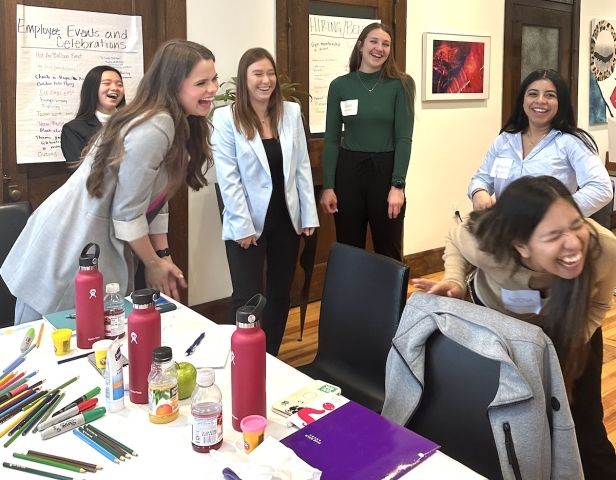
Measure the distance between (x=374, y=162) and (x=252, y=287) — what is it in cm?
90

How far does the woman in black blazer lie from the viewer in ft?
8.98

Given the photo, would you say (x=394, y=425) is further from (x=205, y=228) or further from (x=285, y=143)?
(x=205, y=228)

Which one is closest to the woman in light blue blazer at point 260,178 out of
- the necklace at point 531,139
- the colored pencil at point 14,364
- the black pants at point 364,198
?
the black pants at point 364,198

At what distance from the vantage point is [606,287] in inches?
63.0

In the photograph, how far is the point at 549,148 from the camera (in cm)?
257

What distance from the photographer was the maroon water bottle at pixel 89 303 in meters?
1.49

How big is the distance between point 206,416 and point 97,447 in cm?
21

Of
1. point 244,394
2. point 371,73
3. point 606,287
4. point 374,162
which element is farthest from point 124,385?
point 371,73

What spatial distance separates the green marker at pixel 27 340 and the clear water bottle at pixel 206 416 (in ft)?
2.14

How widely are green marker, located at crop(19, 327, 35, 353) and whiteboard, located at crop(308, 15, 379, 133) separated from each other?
256 centimetres

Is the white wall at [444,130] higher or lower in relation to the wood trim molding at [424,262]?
higher

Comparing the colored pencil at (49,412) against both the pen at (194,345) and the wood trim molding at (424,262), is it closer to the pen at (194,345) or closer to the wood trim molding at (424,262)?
the pen at (194,345)

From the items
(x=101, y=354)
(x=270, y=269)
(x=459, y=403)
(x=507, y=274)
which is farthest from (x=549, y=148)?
(x=101, y=354)

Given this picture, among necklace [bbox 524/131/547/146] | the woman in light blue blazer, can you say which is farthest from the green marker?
necklace [bbox 524/131/547/146]
